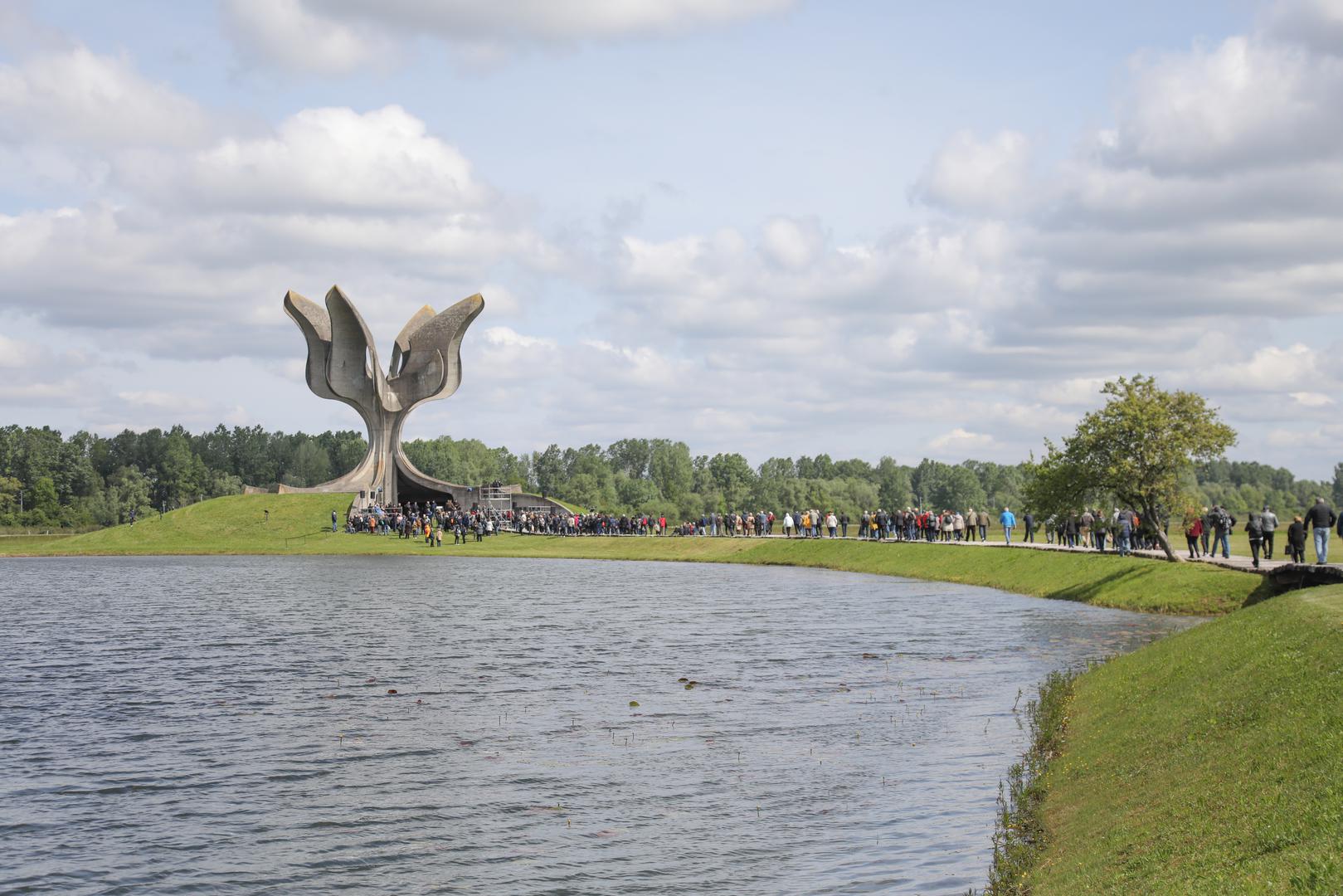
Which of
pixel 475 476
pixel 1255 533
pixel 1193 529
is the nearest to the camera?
pixel 1255 533

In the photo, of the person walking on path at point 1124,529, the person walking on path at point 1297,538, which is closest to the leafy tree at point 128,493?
the person walking on path at point 1124,529

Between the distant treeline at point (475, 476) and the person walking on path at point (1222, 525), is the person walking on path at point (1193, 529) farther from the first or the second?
the distant treeline at point (475, 476)

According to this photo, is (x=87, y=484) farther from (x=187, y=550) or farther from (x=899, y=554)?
(x=899, y=554)

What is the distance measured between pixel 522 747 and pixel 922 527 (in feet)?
136

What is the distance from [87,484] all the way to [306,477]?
32.2 metres

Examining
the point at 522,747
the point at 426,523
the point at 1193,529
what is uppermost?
the point at 426,523

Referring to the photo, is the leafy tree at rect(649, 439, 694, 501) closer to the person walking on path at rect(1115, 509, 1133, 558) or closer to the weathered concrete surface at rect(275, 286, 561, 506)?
the weathered concrete surface at rect(275, 286, 561, 506)

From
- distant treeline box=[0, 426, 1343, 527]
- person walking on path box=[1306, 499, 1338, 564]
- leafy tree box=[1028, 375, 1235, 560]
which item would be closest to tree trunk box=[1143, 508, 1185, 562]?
leafy tree box=[1028, 375, 1235, 560]

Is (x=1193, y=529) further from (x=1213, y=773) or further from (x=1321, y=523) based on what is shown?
(x=1213, y=773)

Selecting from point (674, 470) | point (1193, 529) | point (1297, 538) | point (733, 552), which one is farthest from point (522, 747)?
point (674, 470)

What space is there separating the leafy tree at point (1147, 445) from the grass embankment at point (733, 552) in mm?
2030

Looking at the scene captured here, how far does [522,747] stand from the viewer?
16812 mm

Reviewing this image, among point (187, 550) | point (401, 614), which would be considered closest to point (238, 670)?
point (401, 614)

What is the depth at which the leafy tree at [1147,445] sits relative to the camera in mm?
33531
